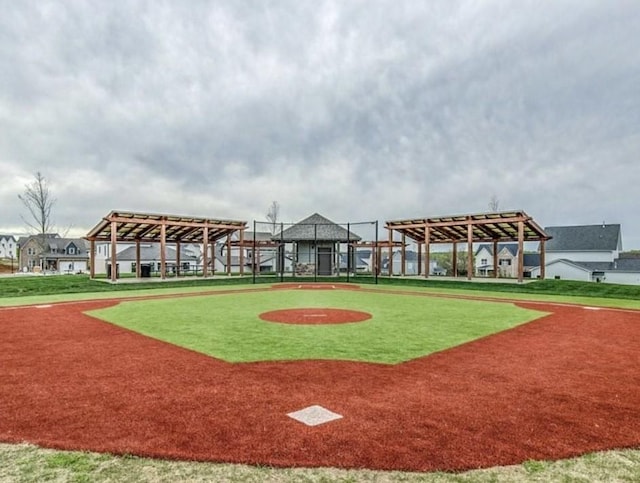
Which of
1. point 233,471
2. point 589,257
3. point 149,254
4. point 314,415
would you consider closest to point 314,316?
point 314,415

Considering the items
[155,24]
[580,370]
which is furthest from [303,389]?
[155,24]

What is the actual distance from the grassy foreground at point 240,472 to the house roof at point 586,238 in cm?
4913

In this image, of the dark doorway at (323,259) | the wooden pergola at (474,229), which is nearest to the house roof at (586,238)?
the wooden pergola at (474,229)

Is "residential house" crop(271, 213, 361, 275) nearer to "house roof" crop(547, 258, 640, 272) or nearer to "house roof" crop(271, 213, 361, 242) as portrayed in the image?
"house roof" crop(271, 213, 361, 242)

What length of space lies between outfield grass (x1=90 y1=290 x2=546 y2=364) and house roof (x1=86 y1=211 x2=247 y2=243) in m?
11.7

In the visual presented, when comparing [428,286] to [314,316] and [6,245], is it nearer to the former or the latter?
[314,316]

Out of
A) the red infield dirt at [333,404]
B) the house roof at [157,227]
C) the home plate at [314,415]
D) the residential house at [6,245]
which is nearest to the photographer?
the red infield dirt at [333,404]

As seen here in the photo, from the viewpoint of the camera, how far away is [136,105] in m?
Answer: 17.3

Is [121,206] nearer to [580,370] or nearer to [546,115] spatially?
[546,115]

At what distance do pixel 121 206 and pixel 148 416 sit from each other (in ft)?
111

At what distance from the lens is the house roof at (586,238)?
1655 inches

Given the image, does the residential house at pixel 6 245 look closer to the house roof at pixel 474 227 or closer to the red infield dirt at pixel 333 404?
the house roof at pixel 474 227

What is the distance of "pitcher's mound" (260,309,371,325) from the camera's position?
9906 mm

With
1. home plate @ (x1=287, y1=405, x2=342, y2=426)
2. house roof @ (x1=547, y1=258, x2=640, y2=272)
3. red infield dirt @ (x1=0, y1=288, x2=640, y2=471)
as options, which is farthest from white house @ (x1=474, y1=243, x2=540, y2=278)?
home plate @ (x1=287, y1=405, x2=342, y2=426)
